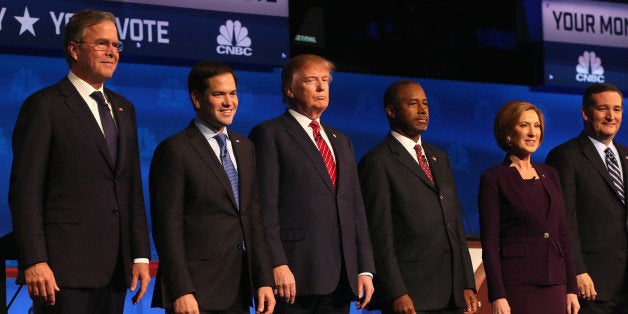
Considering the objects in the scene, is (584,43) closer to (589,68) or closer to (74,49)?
(589,68)

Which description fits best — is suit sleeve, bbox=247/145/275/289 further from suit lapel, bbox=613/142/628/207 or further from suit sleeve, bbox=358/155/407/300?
suit lapel, bbox=613/142/628/207

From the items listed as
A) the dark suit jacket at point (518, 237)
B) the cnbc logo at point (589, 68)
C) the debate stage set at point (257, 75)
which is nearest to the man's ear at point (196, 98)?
the dark suit jacket at point (518, 237)

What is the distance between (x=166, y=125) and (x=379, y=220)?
8.68 feet

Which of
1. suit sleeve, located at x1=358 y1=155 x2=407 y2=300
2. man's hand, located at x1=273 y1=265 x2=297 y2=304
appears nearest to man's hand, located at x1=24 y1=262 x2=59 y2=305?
man's hand, located at x1=273 y1=265 x2=297 y2=304

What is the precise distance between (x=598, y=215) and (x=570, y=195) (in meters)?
0.18

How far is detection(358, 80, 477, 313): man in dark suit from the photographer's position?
400 centimetres

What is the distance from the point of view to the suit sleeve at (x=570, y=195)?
14.6ft

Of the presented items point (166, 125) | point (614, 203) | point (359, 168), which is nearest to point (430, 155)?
point (359, 168)

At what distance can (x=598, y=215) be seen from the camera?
4629mm

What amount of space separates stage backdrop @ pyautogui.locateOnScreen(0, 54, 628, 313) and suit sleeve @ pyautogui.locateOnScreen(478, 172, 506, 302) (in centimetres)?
152

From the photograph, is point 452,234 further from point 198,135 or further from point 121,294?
point 121,294

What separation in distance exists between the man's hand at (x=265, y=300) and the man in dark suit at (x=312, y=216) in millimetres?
130

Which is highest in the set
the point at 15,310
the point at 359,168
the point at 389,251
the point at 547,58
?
the point at 547,58

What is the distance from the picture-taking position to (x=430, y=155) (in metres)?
4.30
